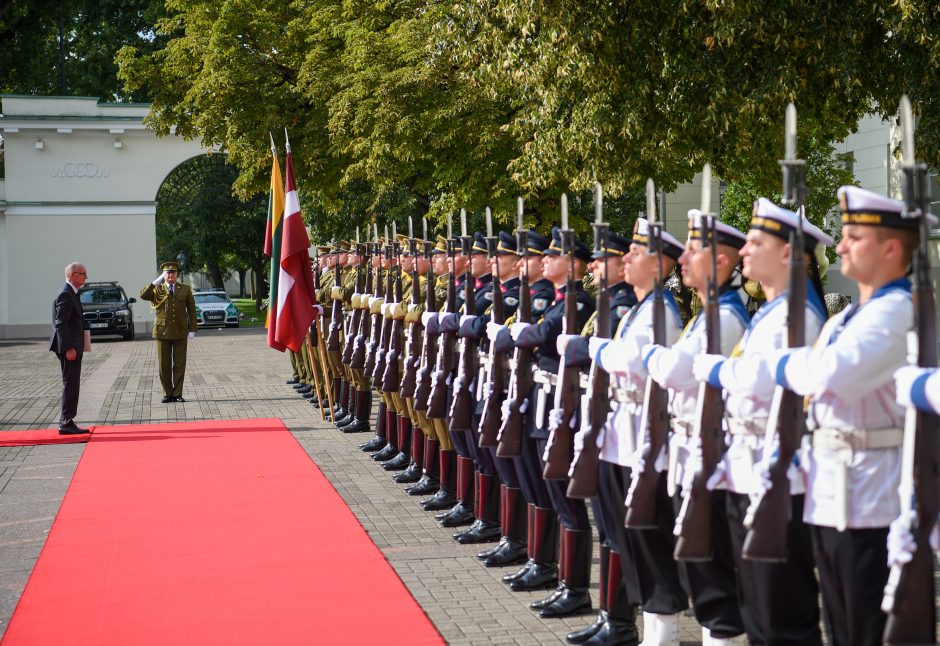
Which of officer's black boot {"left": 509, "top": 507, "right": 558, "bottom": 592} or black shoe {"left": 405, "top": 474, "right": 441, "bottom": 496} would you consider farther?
black shoe {"left": 405, "top": 474, "right": 441, "bottom": 496}

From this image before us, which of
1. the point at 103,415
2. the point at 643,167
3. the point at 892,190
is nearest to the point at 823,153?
the point at 892,190

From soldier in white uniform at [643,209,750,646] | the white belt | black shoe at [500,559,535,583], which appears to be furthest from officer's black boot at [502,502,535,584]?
the white belt

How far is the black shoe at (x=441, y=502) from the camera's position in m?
8.67

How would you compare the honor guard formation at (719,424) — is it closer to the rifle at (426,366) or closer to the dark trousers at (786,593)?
the dark trousers at (786,593)

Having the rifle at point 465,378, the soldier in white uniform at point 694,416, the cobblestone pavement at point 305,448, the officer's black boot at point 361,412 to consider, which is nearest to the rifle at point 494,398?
the rifle at point 465,378

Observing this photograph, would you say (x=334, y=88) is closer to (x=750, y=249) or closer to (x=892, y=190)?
(x=892, y=190)

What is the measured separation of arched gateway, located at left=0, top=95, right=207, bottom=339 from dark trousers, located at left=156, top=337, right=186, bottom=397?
21.4 metres

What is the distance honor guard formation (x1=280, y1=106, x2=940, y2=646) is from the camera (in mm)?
3570

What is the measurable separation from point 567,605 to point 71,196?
33.9m

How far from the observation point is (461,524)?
26.6 ft

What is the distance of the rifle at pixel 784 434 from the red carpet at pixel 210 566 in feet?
7.27

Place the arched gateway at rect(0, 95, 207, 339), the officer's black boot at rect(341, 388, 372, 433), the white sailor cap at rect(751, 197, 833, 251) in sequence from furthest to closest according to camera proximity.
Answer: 1. the arched gateway at rect(0, 95, 207, 339)
2. the officer's black boot at rect(341, 388, 372, 433)
3. the white sailor cap at rect(751, 197, 833, 251)

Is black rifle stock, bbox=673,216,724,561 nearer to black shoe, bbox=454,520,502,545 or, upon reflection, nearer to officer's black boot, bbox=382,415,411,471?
black shoe, bbox=454,520,502,545

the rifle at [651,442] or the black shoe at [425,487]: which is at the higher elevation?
the rifle at [651,442]
